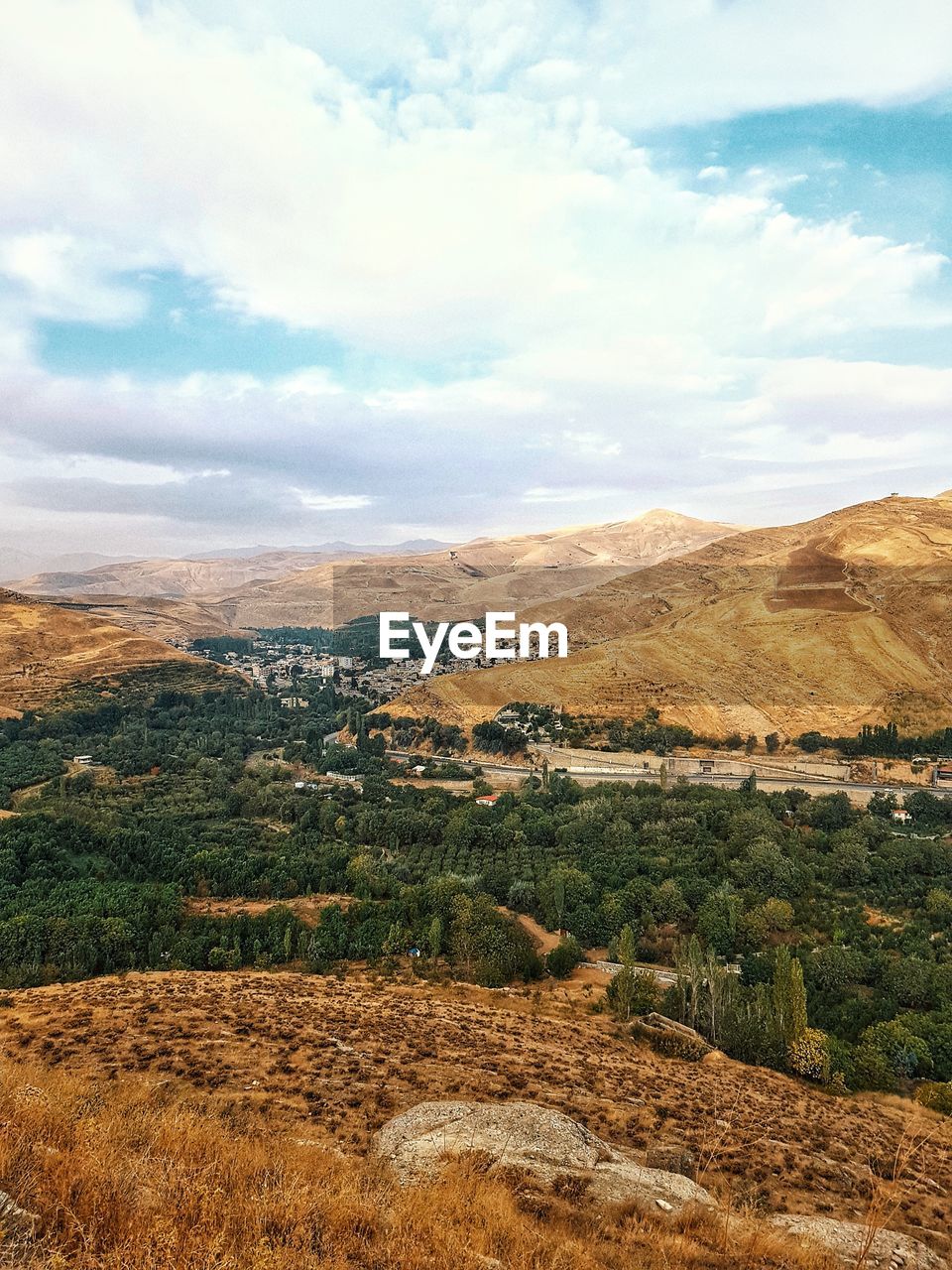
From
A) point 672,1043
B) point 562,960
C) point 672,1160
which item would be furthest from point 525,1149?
point 562,960

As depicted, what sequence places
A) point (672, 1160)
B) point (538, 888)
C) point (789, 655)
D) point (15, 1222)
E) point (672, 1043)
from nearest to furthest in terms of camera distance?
1. point (15, 1222)
2. point (672, 1160)
3. point (672, 1043)
4. point (538, 888)
5. point (789, 655)

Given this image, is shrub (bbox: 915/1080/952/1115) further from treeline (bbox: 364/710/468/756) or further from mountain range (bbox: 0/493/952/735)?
treeline (bbox: 364/710/468/756)

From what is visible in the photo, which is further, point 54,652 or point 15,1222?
point 54,652

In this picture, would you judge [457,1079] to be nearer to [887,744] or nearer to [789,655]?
[887,744]

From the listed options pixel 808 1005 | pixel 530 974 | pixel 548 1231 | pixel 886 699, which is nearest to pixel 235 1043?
pixel 548 1231

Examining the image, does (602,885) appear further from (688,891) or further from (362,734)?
(362,734)

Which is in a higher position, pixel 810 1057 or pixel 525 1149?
pixel 525 1149

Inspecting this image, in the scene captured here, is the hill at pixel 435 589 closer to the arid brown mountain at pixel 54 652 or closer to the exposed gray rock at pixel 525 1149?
the arid brown mountain at pixel 54 652
